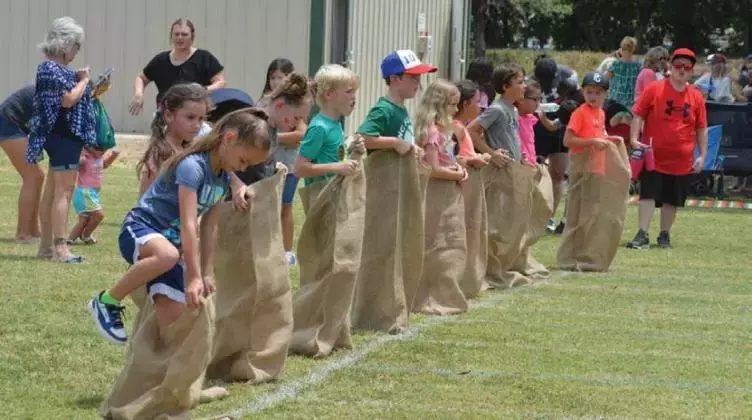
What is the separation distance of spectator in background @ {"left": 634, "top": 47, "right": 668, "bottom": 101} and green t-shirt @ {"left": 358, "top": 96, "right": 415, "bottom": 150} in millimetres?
11386

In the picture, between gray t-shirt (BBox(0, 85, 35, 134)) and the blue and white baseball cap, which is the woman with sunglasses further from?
the blue and white baseball cap

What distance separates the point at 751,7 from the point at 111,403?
58021 mm

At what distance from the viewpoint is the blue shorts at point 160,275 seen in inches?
256

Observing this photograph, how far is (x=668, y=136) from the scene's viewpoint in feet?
50.4

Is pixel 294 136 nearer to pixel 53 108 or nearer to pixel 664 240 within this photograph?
pixel 53 108

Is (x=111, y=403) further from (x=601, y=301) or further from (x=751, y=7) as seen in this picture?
(x=751, y=7)

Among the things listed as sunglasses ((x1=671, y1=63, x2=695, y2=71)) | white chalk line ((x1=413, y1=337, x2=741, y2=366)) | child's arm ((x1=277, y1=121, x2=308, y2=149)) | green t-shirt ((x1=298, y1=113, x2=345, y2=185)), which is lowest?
white chalk line ((x1=413, y1=337, x2=741, y2=366))

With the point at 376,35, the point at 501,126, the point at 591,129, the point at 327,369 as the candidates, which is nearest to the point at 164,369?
the point at 327,369

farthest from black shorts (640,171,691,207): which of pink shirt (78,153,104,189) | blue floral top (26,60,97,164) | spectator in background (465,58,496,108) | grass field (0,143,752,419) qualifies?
blue floral top (26,60,97,164)

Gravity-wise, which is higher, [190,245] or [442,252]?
[190,245]

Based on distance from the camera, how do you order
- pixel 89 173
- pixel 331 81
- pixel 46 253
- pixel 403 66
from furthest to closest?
1. pixel 89 173
2. pixel 46 253
3. pixel 403 66
4. pixel 331 81

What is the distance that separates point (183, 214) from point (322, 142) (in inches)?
86.3

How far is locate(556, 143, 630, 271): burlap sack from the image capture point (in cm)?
1320

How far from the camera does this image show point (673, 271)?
13430 millimetres
